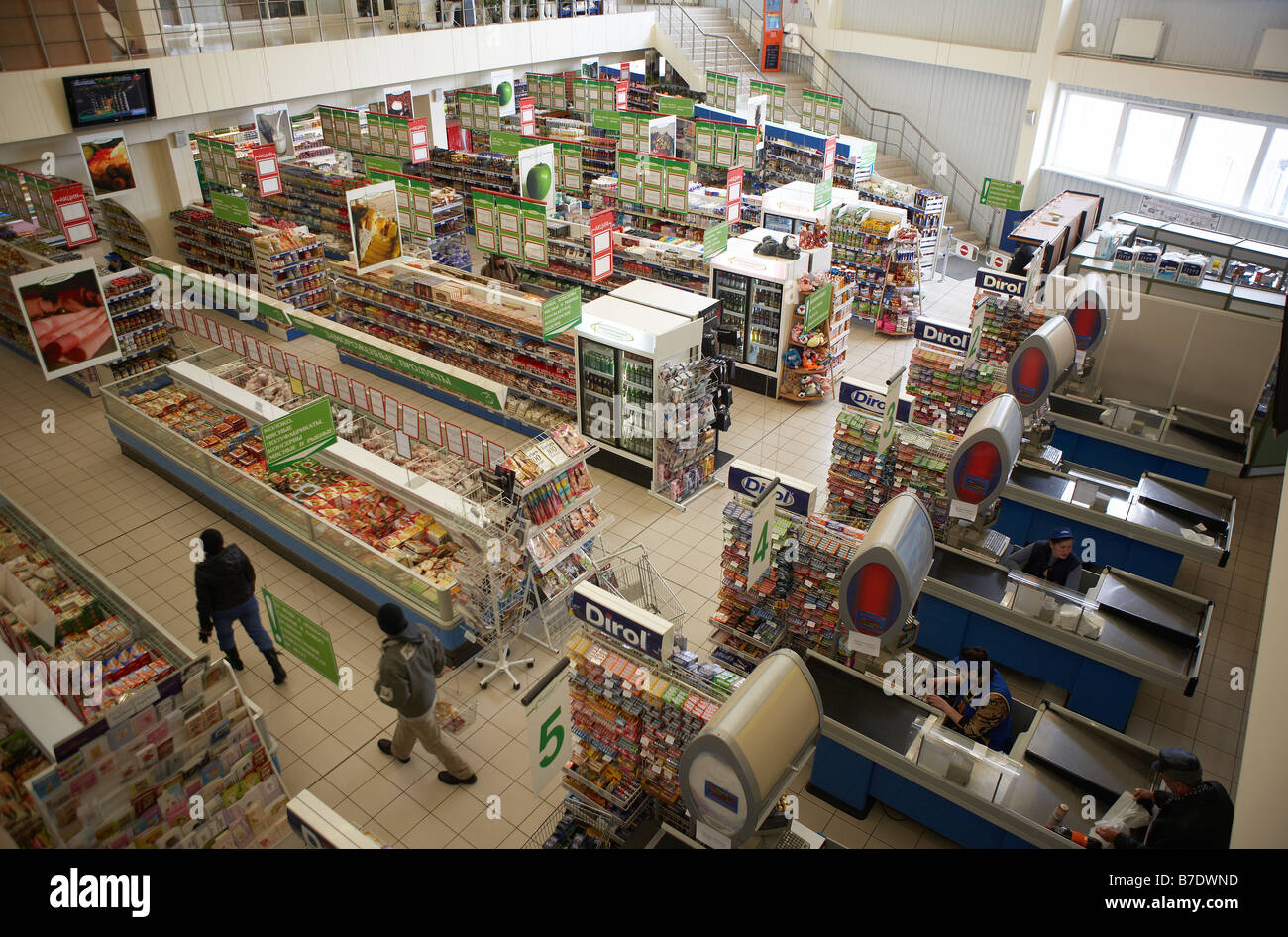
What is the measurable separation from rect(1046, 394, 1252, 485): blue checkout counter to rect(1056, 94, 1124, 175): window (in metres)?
9.42

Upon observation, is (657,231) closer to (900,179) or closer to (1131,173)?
(900,179)

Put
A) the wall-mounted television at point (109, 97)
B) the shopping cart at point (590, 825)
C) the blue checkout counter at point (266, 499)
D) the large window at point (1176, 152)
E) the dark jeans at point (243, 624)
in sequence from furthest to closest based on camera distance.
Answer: the large window at point (1176, 152) → the wall-mounted television at point (109, 97) → the blue checkout counter at point (266, 499) → the dark jeans at point (243, 624) → the shopping cart at point (590, 825)

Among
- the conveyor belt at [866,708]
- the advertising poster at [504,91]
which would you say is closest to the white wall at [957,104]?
the advertising poster at [504,91]

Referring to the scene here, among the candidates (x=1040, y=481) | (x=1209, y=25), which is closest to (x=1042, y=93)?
(x=1209, y=25)

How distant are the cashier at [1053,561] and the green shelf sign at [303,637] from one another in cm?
605

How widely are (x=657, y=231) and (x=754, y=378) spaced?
4.60m

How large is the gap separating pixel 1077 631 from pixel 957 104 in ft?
55.5

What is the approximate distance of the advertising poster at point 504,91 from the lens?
2039 centimetres

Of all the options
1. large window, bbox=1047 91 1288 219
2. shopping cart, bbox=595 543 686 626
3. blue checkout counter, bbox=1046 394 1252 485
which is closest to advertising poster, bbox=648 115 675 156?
Result: large window, bbox=1047 91 1288 219

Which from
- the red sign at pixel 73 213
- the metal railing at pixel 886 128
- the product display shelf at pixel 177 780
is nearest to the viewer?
the product display shelf at pixel 177 780

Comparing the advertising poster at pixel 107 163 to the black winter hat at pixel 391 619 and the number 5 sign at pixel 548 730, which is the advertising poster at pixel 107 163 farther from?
the number 5 sign at pixel 548 730

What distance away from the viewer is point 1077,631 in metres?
7.12

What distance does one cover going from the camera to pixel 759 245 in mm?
12484

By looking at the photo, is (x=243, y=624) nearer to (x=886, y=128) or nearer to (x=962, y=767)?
(x=962, y=767)
